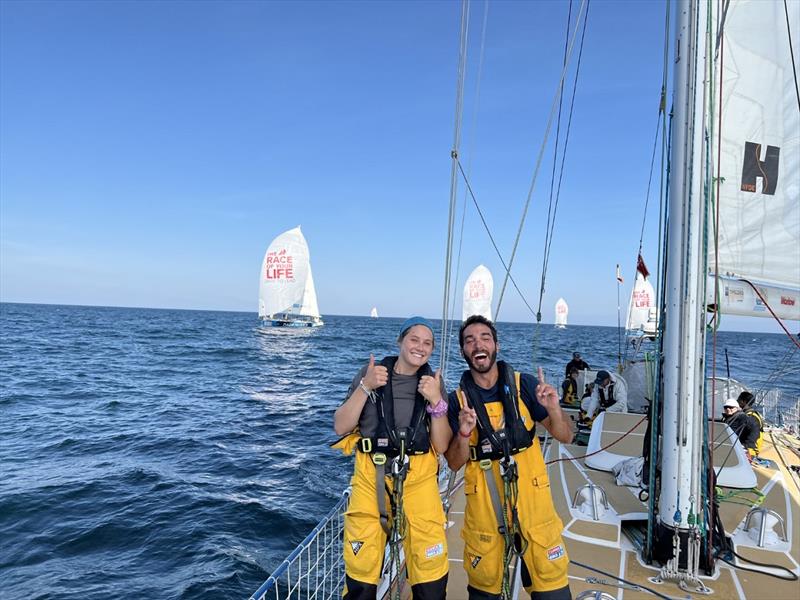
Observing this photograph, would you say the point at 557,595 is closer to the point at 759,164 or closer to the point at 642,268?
the point at 759,164

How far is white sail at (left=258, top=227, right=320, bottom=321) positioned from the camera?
208 ft

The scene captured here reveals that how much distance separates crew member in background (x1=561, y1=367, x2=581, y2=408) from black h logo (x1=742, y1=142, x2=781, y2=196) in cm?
796

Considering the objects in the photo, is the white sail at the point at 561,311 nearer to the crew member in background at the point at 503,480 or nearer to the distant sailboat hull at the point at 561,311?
the distant sailboat hull at the point at 561,311

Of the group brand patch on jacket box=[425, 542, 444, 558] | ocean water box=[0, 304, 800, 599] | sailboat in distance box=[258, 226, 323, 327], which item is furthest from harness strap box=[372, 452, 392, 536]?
sailboat in distance box=[258, 226, 323, 327]

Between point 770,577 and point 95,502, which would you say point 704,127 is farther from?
point 95,502

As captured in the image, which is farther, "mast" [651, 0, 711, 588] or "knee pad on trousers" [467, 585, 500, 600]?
"mast" [651, 0, 711, 588]

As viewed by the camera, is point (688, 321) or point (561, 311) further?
point (561, 311)

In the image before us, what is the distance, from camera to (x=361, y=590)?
3047 mm

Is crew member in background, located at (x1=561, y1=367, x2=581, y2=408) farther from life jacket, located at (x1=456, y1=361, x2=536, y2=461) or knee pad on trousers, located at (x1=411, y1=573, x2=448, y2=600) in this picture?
knee pad on trousers, located at (x1=411, y1=573, x2=448, y2=600)

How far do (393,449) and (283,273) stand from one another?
208 feet

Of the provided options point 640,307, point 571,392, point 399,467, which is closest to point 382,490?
point 399,467

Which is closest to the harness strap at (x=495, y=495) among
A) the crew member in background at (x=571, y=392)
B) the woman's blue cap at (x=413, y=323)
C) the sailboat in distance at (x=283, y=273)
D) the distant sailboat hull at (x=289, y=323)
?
the woman's blue cap at (x=413, y=323)

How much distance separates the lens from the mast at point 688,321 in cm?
378

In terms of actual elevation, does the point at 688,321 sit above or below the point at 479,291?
below
